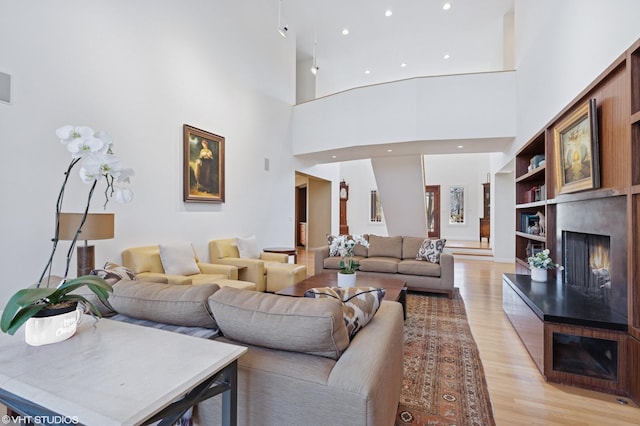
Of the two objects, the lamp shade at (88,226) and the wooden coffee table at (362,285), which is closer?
the lamp shade at (88,226)

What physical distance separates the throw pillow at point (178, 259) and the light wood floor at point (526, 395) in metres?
3.34

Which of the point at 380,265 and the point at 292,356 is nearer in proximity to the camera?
the point at 292,356

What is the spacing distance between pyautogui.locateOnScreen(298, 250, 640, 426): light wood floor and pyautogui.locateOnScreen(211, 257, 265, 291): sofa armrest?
2744 millimetres

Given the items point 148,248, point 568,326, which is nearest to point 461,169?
point 568,326

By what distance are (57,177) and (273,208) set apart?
3808 mm

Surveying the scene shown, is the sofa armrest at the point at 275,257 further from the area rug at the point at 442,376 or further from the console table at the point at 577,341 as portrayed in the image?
the console table at the point at 577,341

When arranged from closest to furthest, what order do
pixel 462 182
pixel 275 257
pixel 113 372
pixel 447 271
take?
pixel 113 372, pixel 447 271, pixel 275 257, pixel 462 182

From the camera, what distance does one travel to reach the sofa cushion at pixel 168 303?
4.74 feet

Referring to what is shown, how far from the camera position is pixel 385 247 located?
529cm

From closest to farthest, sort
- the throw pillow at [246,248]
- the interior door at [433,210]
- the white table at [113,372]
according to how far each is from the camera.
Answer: the white table at [113,372] < the throw pillow at [246,248] < the interior door at [433,210]

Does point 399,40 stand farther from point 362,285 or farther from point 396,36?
point 362,285

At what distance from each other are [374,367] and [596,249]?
2.65m

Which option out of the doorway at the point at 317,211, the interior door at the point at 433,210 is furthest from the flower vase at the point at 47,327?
the interior door at the point at 433,210

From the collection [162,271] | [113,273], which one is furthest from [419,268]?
[113,273]
